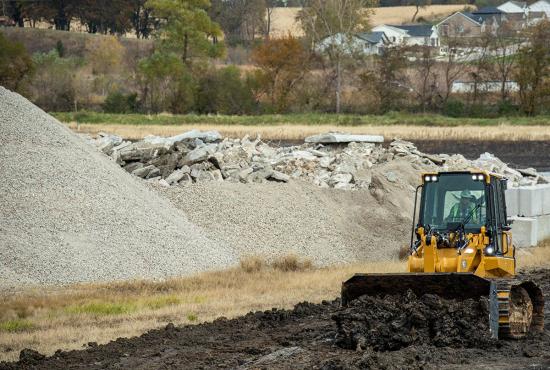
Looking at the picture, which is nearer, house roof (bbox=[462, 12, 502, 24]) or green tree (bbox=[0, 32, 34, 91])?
green tree (bbox=[0, 32, 34, 91])

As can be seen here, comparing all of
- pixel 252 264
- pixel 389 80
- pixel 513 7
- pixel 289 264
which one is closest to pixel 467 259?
pixel 252 264

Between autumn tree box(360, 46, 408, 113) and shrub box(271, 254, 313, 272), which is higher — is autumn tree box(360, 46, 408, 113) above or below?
above

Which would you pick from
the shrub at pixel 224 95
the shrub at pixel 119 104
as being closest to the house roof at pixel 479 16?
the shrub at pixel 224 95

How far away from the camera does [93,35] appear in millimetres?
106062

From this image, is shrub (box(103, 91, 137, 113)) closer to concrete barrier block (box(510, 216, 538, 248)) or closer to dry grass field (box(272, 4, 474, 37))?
concrete barrier block (box(510, 216, 538, 248))

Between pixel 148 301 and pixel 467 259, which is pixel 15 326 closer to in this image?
pixel 148 301

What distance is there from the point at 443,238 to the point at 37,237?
28.7ft

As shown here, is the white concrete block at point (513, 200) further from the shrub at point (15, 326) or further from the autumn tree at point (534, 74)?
the autumn tree at point (534, 74)

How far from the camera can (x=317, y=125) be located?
63031 millimetres

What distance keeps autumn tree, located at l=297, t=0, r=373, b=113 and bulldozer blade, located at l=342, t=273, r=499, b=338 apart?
6426cm

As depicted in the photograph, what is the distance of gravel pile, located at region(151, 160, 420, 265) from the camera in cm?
2494

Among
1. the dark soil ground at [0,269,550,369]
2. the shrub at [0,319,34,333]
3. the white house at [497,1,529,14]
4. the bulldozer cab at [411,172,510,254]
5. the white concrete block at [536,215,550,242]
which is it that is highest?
the white house at [497,1,529,14]

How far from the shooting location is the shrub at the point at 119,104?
71.6m

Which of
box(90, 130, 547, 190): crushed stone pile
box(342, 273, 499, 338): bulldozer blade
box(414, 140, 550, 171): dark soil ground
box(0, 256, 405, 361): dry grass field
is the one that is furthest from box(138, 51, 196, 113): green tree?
box(342, 273, 499, 338): bulldozer blade
